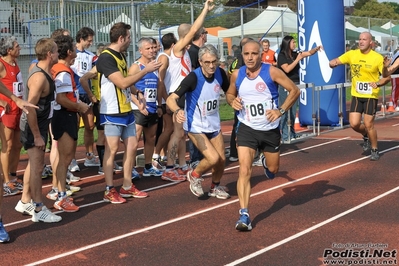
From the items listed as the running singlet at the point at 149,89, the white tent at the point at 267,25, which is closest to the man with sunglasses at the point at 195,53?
the running singlet at the point at 149,89

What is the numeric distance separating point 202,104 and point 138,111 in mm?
1650

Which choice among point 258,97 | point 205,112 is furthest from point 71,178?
point 258,97

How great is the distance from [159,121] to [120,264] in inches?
197

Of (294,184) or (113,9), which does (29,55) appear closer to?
(113,9)

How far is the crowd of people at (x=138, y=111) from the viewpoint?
25.1 ft

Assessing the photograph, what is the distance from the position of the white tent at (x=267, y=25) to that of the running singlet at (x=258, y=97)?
584 inches

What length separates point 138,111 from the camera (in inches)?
394

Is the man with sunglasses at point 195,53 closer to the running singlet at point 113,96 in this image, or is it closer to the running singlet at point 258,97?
the running singlet at point 113,96

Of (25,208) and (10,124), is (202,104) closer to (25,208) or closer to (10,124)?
(25,208)

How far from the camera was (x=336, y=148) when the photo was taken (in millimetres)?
13055

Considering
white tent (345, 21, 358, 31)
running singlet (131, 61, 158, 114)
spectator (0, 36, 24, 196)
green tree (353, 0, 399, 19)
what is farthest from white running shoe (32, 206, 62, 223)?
green tree (353, 0, 399, 19)

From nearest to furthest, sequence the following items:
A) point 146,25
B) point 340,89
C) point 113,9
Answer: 1. point 340,89
2. point 113,9
3. point 146,25

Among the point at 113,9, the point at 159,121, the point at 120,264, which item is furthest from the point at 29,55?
the point at 120,264

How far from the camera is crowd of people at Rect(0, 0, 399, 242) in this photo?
25.1ft
